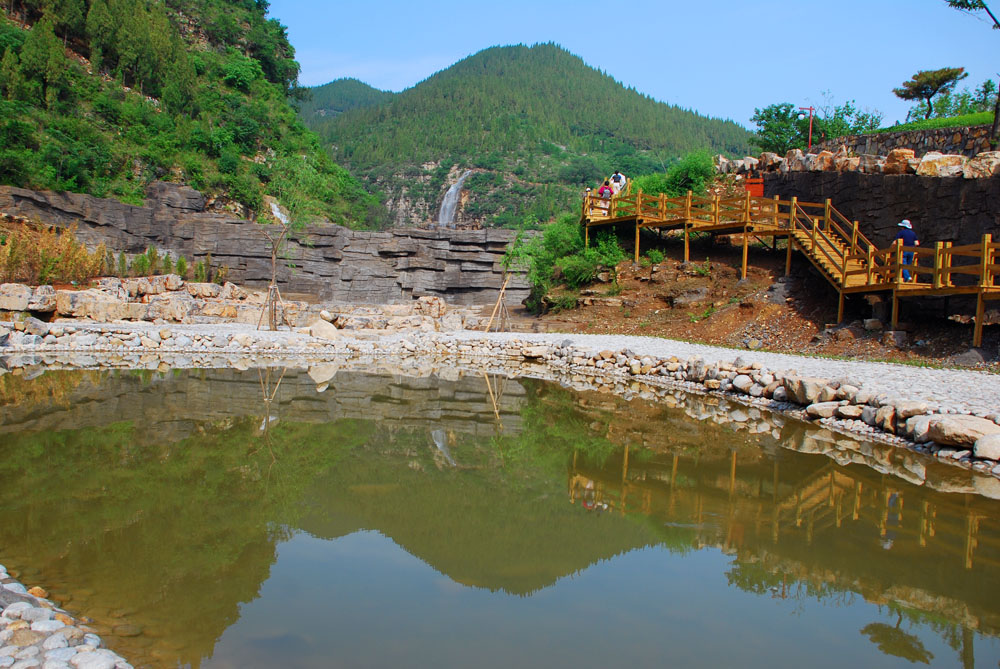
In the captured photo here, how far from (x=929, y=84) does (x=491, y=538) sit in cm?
3034

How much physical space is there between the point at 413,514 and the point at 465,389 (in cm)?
734

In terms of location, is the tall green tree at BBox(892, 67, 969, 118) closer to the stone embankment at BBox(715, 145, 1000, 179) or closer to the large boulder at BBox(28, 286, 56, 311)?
the stone embankment at BBox(715, 145, 1000, 179)

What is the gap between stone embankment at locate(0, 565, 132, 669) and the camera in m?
3.31

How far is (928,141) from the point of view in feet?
64.0

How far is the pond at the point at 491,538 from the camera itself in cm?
398

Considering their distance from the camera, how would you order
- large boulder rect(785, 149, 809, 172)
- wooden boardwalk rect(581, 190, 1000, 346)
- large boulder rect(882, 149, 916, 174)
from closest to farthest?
1. wooden boardwalk rect(581, 190, 1000, 346)
2. large boulder rect(882, 149, 916, 174)
3. large boulder rect(785, 149, 809, 172)

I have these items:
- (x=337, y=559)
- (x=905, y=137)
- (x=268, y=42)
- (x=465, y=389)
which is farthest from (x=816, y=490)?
(x=268, y=42)

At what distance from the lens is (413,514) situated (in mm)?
6137

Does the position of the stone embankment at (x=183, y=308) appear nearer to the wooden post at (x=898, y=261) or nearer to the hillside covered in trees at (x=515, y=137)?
the wooden post at (x=898, y=261)

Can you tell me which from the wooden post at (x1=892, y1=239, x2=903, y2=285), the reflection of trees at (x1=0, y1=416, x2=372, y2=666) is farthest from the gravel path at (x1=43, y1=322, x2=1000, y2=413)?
the reflection of trees at (x1=0, y1=416, x2=372, y2=666)

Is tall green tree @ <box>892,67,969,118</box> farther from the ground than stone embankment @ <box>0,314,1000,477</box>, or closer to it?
farther from the ground

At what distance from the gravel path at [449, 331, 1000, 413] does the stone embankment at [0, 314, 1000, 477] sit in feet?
0.25

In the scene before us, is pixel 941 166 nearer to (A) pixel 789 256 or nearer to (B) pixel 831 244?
(B) pixel 831 244

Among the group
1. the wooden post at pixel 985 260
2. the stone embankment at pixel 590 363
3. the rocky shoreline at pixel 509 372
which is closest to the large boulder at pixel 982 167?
the wooden post at pixel 985 260
